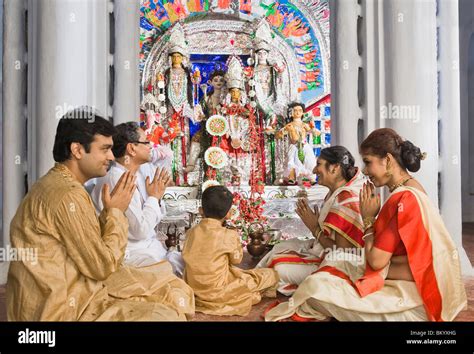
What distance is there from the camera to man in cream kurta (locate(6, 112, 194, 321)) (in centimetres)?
181

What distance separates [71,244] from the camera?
5.99ft

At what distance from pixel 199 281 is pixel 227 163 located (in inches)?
225

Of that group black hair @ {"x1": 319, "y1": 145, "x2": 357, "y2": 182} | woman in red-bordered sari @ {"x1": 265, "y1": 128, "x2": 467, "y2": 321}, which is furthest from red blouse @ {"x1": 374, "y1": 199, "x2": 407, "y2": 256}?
black hair @ {"x1": 319, "y1": 145, "x2": 357, "y2": 182}

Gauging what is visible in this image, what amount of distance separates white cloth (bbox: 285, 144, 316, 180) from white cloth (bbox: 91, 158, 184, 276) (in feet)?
16.4

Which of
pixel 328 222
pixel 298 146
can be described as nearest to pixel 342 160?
pixel 328 222

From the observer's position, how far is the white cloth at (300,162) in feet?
→ 26.2

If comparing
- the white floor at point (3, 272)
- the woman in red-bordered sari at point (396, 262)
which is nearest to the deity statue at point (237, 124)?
the white floor at point (3, 272)

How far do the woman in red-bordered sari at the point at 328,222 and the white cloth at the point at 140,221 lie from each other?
778 millimetres

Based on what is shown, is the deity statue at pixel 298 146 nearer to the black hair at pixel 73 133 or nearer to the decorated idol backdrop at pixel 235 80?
the decorated idol backdrop at pixel 235 80

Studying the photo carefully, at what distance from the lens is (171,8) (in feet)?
29.8

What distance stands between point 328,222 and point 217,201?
28.4 inches

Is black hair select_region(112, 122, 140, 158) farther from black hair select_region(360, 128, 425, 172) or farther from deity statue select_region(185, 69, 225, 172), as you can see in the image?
deity statue select_region(185, 69, 225, 172)

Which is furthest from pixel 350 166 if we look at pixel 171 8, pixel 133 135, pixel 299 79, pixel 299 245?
pixel 171 8

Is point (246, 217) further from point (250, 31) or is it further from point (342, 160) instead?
point (250, 31)
